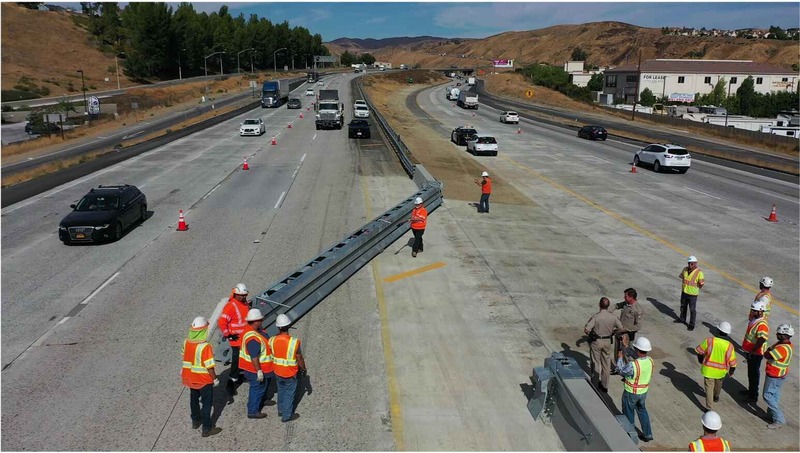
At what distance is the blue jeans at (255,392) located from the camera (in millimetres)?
8109

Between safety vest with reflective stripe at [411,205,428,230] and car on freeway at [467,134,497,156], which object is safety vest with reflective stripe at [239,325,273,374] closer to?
safety vest with reflective stripe at [411,205,428,230]

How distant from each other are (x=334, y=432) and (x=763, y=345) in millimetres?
7348

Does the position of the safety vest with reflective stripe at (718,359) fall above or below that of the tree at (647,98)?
below

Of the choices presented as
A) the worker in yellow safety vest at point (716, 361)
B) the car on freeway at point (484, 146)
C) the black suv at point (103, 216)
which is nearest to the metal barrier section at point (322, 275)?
the worker in yellow safety vest at point (716, 361)

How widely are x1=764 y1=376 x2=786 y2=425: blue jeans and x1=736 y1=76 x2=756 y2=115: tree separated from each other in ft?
403

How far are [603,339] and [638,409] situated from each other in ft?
4.91

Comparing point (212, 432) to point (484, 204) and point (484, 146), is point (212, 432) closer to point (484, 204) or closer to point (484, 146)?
point (484, 204)

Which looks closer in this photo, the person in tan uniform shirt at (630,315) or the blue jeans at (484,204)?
the person in tan uniform shirt at (630,315)

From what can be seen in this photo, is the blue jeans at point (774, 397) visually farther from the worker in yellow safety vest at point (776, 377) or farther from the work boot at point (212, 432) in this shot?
the work boot at point (212, 432)

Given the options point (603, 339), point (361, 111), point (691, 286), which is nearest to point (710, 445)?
point (603, 339)

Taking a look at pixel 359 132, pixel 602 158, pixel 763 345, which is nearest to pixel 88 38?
pixel 359 132

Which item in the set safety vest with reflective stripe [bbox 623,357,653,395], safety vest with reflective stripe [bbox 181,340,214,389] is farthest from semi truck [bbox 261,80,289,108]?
safety vest with reflective stripe [bbox 623,357,653,395]

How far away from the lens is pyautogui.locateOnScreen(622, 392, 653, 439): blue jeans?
8031 mm

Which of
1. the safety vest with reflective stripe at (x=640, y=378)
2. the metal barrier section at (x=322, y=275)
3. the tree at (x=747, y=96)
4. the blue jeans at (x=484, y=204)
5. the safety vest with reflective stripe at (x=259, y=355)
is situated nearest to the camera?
the safety vest with reflective stripe at (x=640, y=378)
